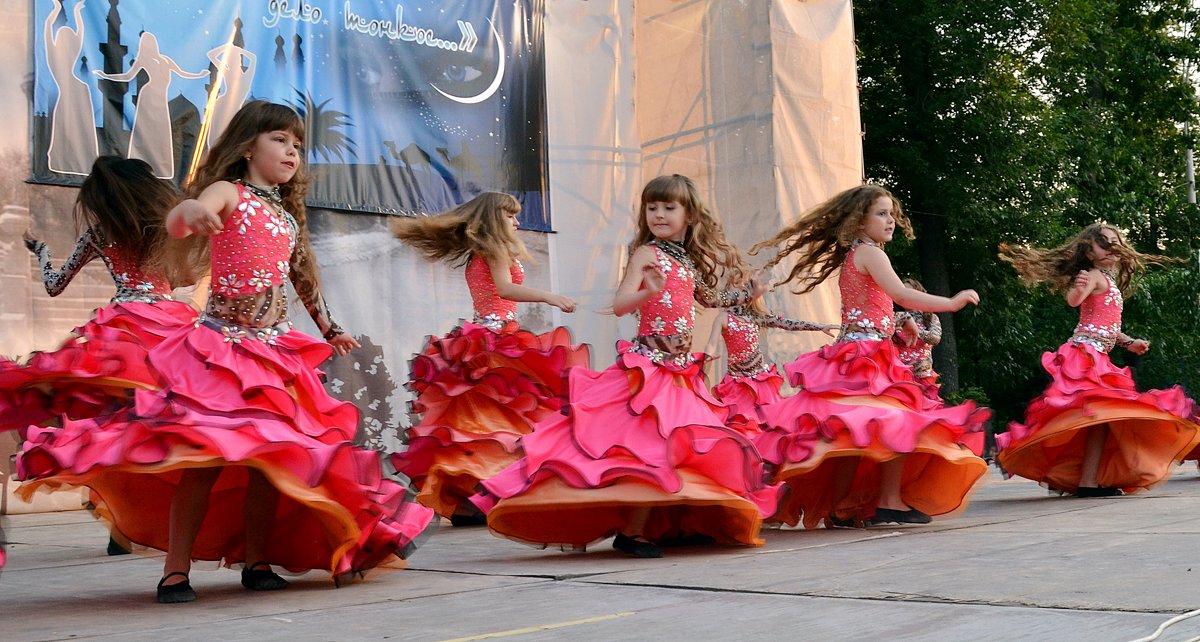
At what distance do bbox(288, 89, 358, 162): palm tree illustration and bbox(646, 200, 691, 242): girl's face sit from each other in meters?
5.60

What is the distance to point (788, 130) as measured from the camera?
12.7 m

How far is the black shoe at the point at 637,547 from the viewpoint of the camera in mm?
5113

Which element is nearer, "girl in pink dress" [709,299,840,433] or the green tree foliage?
"girl in pink dress" [709,299,840,433]

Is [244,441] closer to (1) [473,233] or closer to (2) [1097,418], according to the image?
(1) [473,233]

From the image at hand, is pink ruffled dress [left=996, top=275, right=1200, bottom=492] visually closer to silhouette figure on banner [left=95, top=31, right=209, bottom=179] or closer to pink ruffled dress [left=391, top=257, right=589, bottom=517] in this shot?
pink ruffled dress [left=391, top=257, right=589, bottom=517]

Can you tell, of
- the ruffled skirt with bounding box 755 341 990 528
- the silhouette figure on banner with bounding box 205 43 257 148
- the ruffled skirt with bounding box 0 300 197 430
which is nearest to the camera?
the ruffled skirt with bounding box 755 341 990 528

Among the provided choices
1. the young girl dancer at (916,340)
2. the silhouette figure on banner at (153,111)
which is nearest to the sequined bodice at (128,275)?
the silhouette figure on banner at (153,111)

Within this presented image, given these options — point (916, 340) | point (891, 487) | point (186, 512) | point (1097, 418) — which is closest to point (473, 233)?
point (891, 487)

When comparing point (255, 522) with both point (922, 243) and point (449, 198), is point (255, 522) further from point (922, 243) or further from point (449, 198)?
point (922, 243)

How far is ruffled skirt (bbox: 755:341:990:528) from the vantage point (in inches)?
231

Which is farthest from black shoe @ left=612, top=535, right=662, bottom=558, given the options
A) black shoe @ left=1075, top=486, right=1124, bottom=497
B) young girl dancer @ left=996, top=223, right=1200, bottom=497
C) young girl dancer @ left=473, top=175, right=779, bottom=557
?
black shoe @ left=1075, top=486, right=1124, bottom=497

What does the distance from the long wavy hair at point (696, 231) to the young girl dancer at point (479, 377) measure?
154cm

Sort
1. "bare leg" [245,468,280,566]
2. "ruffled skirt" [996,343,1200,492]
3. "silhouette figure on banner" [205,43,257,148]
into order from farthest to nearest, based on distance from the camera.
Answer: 1. "silhouette figure on banner" [205,43,257,148]
2. "ruffled skirt" [996,343,1200,492]
3. "bare leg" [245,468,280,566]

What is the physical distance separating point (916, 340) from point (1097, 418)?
9.62 feet
